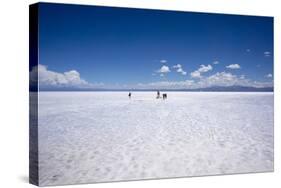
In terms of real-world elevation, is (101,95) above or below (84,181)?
above

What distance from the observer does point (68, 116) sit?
8133mm

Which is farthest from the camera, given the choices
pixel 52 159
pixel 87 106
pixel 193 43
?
pixel 193 43

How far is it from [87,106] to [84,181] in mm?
1256

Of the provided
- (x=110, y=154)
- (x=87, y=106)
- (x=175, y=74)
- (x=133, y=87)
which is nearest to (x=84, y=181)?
(x=110, y=154)

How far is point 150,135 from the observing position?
27.7ft

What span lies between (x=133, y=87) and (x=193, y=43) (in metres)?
1.40

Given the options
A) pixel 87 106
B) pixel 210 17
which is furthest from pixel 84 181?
pixel 210 17

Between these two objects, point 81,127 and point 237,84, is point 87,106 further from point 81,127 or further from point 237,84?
point 237,84

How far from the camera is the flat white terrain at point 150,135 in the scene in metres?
7.90

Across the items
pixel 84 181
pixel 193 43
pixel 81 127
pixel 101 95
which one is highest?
pixel 193 43

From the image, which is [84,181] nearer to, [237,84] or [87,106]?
[87,106]

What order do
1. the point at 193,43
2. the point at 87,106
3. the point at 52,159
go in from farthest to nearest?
the point at 193,43, the point at 87,106, the point at 52,159

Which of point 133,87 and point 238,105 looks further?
point 238,105

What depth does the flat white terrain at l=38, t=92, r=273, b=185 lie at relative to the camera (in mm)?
7902
